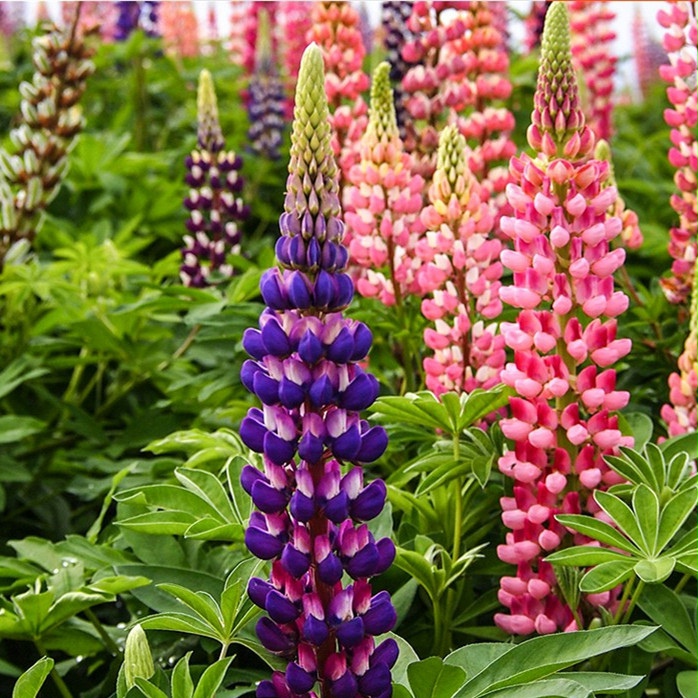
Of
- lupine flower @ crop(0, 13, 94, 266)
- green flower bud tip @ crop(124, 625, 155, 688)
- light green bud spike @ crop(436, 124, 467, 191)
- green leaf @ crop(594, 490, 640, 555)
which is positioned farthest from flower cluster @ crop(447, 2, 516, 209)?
green flower bud tip @ crop(124, 625, 155, 688)

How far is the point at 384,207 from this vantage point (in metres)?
2.18

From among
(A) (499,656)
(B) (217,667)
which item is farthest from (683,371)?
(B) (217,667)

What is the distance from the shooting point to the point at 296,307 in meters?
1.26

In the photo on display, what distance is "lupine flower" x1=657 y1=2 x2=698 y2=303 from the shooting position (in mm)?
2258

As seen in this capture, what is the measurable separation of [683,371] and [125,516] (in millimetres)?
969

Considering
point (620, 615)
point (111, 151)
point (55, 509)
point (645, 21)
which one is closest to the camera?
point (620, 615)

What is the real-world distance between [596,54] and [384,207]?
208 cm

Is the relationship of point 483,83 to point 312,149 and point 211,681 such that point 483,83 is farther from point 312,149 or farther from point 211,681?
point 211,681

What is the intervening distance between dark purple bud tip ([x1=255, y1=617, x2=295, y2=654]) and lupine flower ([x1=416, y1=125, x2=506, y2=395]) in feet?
2.24

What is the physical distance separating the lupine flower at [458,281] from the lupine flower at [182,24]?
5619mm

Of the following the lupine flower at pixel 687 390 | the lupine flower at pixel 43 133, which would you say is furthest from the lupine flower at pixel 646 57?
the lupine flower at pixel 687 390

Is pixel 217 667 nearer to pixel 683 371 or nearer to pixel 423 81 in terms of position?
pixel 683 371

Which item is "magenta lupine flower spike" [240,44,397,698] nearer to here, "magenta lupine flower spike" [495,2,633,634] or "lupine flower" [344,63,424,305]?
"magenta lupine flower spike" [495,2,633,634]

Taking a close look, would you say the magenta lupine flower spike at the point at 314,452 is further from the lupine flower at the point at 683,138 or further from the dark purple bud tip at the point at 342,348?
the lupine flower at the point at 683,138
